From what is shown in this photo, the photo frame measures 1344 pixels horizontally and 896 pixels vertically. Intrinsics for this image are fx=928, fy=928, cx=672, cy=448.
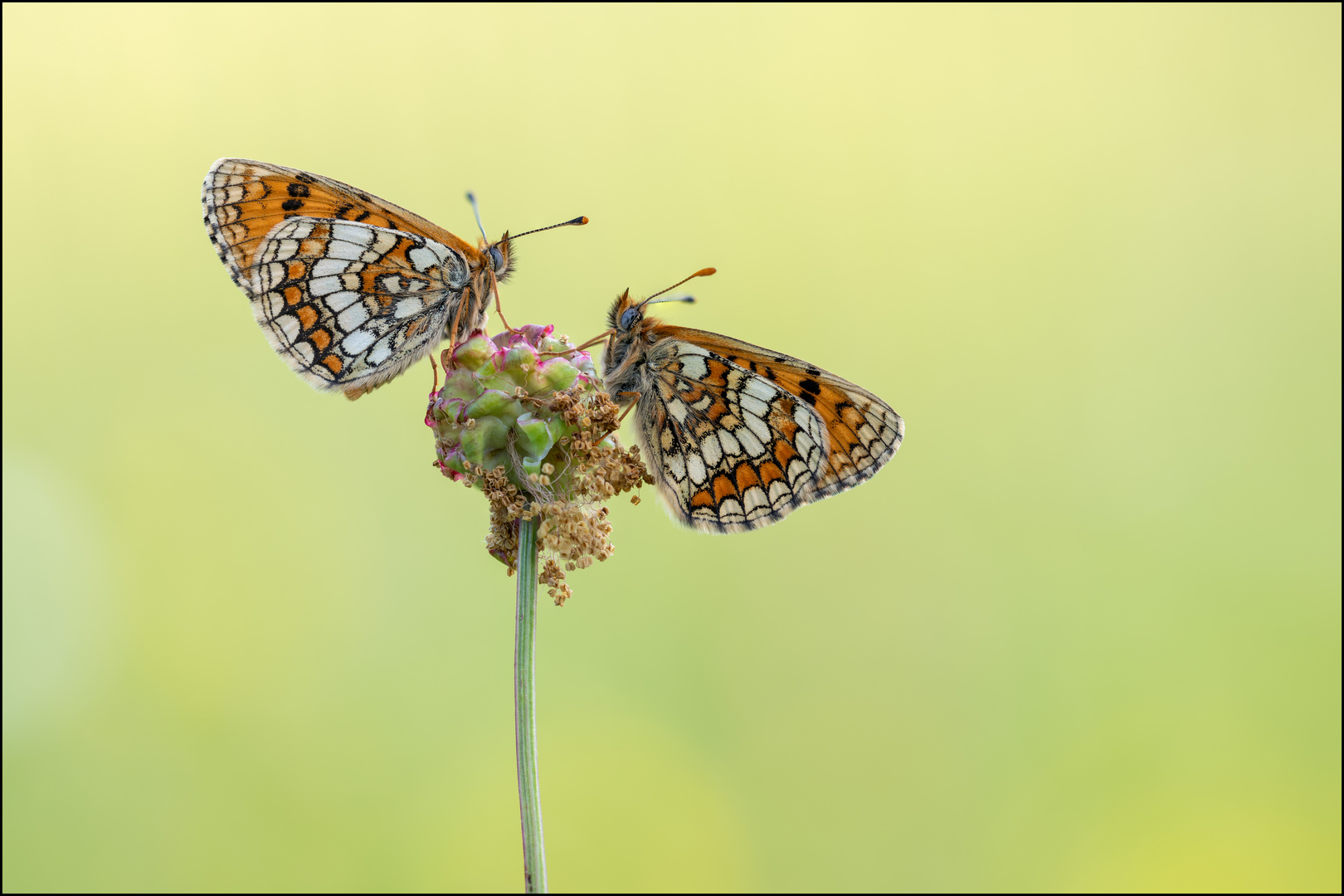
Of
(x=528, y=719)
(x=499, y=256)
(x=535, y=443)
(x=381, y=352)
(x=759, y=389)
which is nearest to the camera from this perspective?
(x=528, y=719)

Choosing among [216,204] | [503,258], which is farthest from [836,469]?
[216,204]

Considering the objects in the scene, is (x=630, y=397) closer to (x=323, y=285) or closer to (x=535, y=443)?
(x=535, y=443)

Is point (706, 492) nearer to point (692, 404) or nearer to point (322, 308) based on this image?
point (692, 404)

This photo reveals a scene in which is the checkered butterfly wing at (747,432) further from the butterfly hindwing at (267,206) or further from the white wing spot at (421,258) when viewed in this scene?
the butterfly hindwing at (267,206)

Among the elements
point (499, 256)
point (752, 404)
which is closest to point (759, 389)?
point (752, 404)

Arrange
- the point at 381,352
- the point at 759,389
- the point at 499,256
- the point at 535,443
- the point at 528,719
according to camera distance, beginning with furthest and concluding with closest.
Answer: the point at 499,256 < the point at 381,352 < the point at 759,389 < the point at 535,443 < the point at 528,719

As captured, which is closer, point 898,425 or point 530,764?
point 530,764
